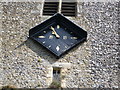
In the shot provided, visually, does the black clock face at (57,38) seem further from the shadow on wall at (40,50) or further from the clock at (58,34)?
the shadow on wall at (40,50)

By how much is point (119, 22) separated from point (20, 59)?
297cm

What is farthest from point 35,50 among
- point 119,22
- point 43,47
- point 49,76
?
point 119,22

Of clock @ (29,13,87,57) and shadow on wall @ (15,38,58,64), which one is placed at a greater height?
clock @ (29,13,87,57)

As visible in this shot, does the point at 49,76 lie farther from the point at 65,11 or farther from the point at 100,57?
the point at 65,11

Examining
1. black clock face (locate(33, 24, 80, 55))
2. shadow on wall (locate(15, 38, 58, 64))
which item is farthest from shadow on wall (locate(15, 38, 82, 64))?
black clock face (locate(33, 24, 80, 55))

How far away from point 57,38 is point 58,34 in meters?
0.17

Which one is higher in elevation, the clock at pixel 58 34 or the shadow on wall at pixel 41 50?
the clock at pixel 58 34

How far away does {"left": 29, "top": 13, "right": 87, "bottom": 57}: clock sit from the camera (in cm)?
1117

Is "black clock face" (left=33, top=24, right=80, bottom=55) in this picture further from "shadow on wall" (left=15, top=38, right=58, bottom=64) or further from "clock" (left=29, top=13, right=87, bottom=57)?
"shadow on wall" (left=15, top=38, right=58, bottom=64)

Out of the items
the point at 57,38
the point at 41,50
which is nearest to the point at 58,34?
the point at 57,38

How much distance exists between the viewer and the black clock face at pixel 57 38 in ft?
36.6

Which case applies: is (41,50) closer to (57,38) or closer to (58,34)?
(57,38)

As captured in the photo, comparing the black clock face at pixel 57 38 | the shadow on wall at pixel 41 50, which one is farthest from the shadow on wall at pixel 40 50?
the black clock face at pixel 57 38

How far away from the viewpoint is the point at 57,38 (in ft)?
37.4
